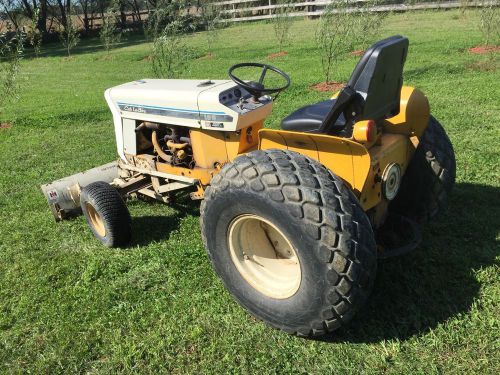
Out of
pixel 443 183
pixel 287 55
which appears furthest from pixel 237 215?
pixel 287 55

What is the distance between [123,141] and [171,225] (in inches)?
35.0

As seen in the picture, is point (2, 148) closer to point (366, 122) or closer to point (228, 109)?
point (228, 109)

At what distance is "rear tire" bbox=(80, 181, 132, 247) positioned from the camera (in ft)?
12.0

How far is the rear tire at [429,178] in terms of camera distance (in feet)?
10.8

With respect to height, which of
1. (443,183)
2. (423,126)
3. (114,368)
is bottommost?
(114,368)

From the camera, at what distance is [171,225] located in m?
4.17

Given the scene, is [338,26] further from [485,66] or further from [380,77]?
[380,77]

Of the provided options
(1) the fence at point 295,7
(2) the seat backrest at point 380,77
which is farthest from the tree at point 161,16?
(1) the fence at point 295,7

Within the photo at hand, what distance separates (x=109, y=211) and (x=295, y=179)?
188 cm

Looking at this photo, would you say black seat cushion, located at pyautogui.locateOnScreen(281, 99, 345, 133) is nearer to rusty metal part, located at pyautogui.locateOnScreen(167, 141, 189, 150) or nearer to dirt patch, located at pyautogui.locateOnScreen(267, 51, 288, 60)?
rusty metal part, located at pyautogui.locateOnScreen(167, 141, 189, 150)

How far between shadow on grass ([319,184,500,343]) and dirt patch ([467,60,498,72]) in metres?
7.07

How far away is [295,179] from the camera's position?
2.35m

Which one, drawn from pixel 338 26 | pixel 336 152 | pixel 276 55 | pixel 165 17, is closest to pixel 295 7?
pixel 276 55

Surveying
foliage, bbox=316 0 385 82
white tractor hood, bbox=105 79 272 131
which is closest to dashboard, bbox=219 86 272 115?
white tractor hood, bbox=105 79 272 131
